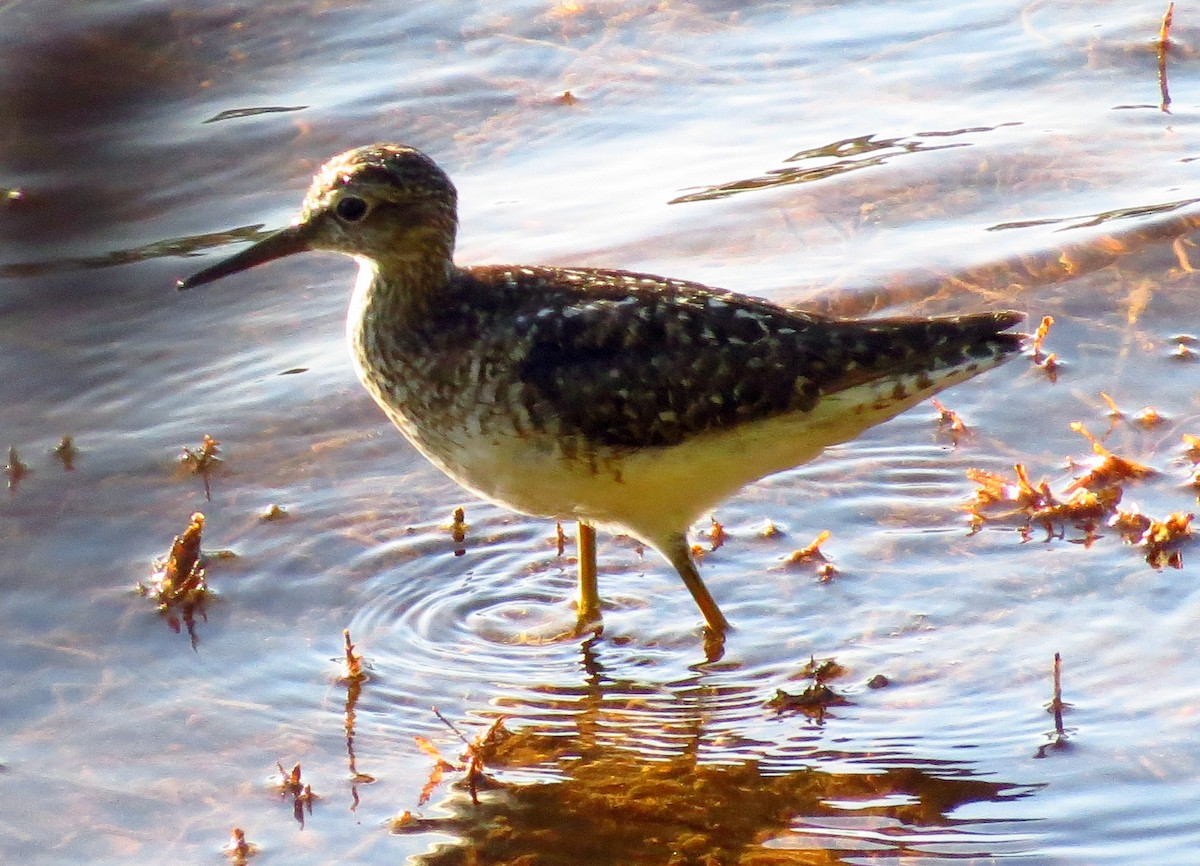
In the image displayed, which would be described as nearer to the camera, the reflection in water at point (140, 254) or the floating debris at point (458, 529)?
the floating debris at point (458, 529)

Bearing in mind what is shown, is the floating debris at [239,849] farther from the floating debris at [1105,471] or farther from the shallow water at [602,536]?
the floating debris at [1105,471]

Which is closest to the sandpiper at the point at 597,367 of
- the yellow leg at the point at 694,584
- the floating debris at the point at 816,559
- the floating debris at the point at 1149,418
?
the yellow leg at the point at 694,584

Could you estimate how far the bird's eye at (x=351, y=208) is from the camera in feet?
22.3

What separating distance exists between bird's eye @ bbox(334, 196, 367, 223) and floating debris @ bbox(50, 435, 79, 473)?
78.0 inches

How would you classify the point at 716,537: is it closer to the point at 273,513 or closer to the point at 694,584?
the point at 694,584

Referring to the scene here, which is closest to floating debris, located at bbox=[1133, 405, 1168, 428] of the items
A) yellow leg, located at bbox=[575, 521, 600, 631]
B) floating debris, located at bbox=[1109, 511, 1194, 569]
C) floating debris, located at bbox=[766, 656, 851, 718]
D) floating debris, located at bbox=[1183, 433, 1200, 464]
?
floating debris, located at bbox=[1183, 433, 1200, 464]

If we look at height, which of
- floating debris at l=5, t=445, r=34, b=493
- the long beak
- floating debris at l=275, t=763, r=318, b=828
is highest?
the long beak

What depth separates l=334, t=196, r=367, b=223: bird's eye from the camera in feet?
22.3

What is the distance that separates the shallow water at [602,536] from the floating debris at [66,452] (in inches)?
2.2

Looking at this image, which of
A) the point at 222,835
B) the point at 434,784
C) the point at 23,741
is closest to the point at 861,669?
the point at 434,784

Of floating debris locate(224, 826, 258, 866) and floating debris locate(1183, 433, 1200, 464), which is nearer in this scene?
floating debris locate(224, 826, 258, 866)

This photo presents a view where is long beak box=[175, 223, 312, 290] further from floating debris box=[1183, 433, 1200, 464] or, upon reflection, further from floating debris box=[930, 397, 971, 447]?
floating debris box=[1183, 433, 1200, 464]

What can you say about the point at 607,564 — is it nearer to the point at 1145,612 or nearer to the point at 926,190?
the point at 1145,612

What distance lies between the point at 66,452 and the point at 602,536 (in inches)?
95.0
